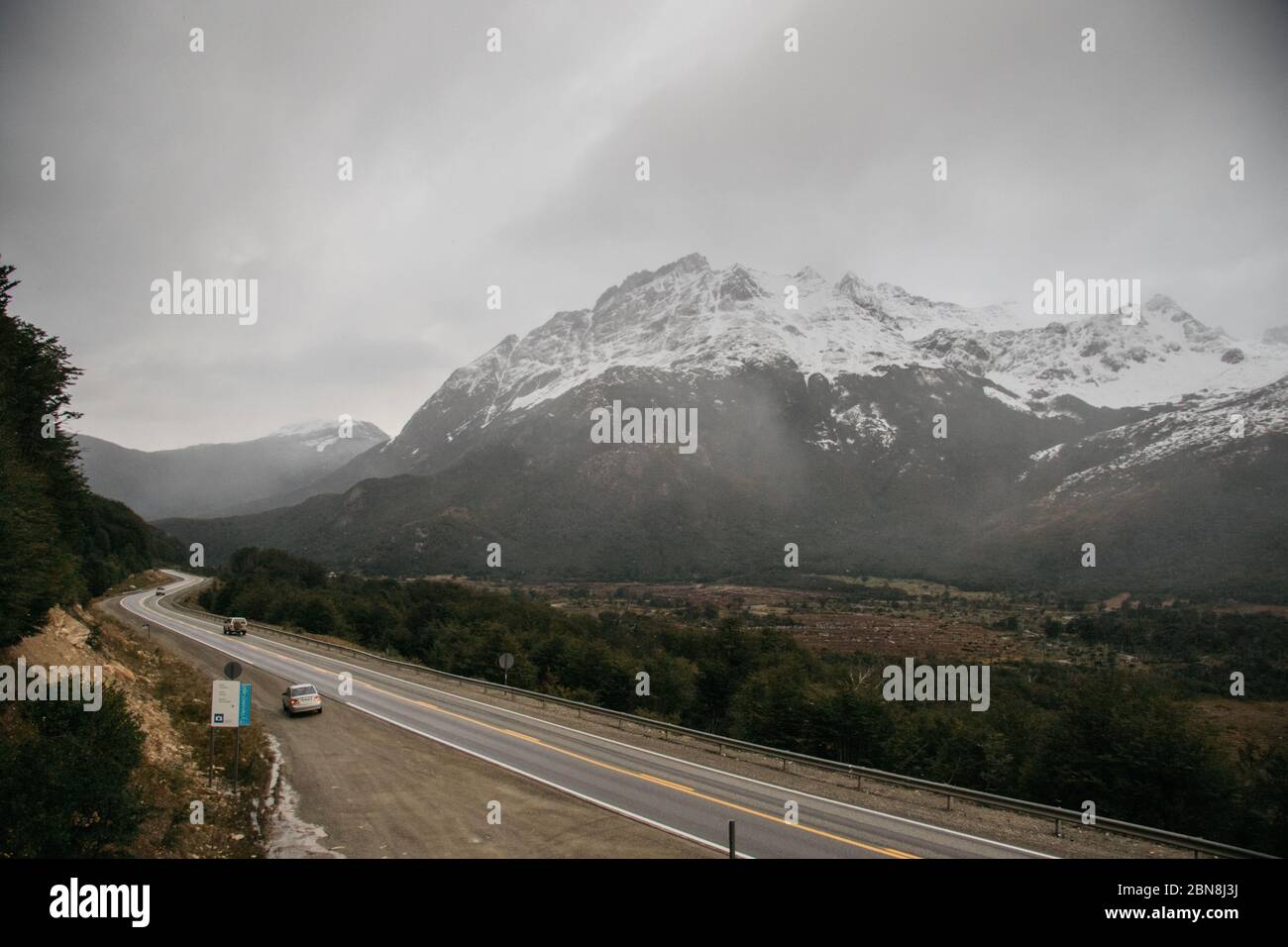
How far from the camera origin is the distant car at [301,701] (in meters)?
24.9

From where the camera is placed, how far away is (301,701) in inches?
987

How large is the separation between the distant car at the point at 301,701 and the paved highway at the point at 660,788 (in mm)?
1289

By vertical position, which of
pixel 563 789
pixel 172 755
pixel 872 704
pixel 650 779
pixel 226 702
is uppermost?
pixel 226 702

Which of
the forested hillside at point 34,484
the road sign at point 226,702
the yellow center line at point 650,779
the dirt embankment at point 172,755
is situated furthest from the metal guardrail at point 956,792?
the forested hillside at point 34,484

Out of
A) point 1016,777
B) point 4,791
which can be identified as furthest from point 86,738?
point 1016,777

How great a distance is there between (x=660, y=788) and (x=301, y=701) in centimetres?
1567

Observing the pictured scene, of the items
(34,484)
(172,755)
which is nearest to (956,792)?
(172,755)

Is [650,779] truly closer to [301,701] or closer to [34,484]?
[301,701]

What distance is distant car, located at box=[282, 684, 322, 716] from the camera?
24938mm

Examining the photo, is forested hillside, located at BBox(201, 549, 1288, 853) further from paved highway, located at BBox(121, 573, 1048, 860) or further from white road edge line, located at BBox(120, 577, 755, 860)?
white road edge line, located at BBox(120, 577, 755, 860)

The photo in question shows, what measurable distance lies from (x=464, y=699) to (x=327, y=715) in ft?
22.9

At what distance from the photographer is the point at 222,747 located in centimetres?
1836

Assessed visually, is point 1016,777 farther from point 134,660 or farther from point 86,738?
point 134,660

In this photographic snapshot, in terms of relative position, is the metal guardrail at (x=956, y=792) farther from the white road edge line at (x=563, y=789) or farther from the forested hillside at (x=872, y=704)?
the forested hillside at (x=872, y=704)
